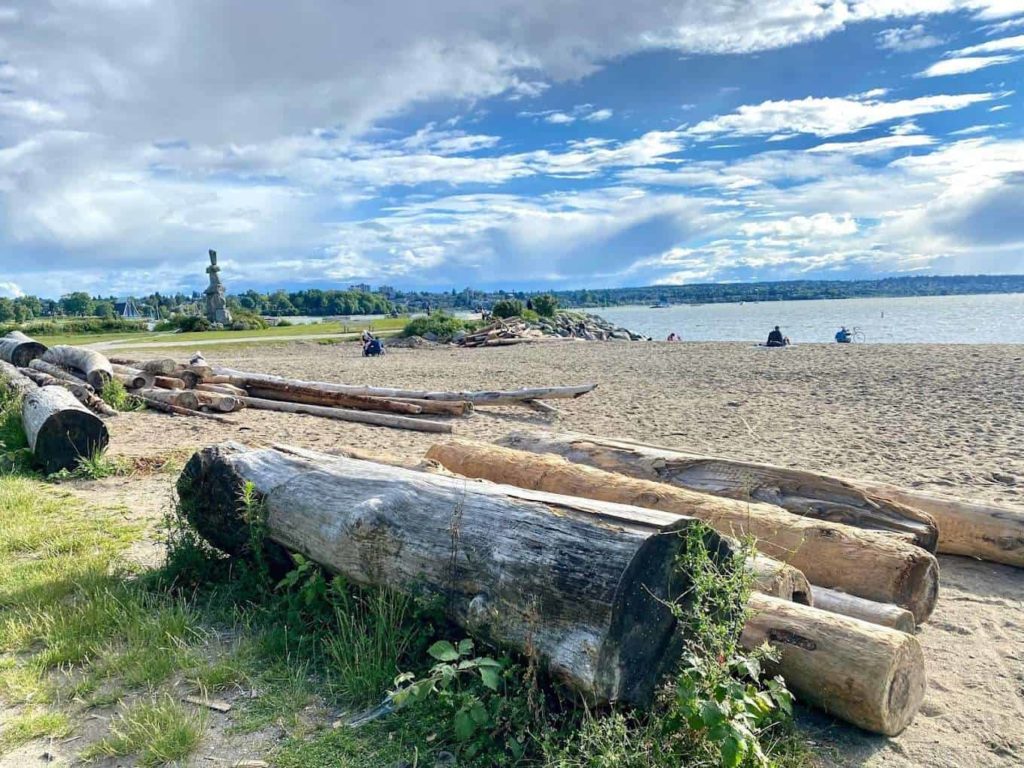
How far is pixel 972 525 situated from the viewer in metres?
5.19

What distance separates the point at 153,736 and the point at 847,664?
3.01m

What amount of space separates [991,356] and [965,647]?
64.8 feet

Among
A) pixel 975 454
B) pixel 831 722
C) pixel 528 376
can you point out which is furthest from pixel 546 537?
pixel 528 376

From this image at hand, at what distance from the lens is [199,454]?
15.6ft

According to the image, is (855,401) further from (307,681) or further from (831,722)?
(307,681)

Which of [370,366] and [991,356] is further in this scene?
[370,366]

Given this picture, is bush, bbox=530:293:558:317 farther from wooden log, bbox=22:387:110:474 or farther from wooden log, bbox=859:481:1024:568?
wooden log, bbox=859:481:1024:568

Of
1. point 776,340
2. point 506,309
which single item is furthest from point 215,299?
point 776,340

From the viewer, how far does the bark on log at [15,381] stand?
10130mm

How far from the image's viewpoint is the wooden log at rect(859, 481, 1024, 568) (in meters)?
5.09

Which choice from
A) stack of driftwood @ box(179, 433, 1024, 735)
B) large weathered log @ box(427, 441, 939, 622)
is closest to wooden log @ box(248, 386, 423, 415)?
stack of driftwood @ box(179, 433, 1024, 735)

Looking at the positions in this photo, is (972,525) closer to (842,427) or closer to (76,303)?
(842,427)

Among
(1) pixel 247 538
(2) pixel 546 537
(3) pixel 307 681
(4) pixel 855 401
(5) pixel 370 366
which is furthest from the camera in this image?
(5) pixel 370 366

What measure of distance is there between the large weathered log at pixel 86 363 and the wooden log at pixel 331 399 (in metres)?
2.53
